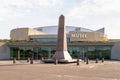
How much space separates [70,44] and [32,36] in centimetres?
1341

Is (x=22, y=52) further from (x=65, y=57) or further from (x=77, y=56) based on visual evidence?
(x=65, y=57)

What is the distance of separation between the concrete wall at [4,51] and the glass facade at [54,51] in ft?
2.95

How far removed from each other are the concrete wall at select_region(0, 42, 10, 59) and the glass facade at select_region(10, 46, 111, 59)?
0.90m

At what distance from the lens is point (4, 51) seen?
195 ft

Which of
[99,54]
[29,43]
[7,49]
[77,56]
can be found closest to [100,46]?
[99,54]

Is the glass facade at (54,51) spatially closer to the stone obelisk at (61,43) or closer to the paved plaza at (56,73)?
the stone obelisk at (61,43)

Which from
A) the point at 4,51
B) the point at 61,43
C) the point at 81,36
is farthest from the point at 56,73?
the point at 81,36

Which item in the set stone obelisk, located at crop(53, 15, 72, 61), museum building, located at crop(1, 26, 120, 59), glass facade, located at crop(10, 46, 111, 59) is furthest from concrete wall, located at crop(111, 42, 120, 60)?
stone obelisk, located at crop(53, 15, 72, 61)

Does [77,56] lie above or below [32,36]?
below

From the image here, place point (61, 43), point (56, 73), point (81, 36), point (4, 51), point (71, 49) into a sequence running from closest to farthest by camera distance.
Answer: point (56, 73)
point (61, 43)
point (71, 49)
point (4, 51)
point (81, 36)

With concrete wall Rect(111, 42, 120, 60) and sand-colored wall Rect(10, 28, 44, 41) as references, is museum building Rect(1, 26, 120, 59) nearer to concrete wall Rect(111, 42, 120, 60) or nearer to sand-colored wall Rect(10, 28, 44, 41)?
concrete wall Rect(111, 42, 120, 60)

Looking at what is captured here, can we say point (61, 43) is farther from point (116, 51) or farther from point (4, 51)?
point (4, 51)

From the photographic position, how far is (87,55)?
59625 mm

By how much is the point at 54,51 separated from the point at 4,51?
10.7 meters
